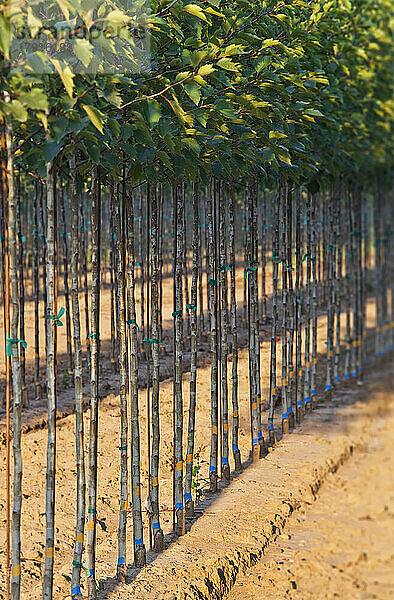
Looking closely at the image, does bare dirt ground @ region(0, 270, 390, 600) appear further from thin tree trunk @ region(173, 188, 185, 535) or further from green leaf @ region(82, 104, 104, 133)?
green leaf @ region(82, 104, 104, 133)

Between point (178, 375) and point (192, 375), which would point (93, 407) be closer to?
point (178, 375)

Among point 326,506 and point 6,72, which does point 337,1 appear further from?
point 326,506

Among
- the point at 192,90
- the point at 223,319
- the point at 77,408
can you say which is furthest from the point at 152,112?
the point at 223,319

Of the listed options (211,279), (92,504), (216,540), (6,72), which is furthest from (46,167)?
(216,540)

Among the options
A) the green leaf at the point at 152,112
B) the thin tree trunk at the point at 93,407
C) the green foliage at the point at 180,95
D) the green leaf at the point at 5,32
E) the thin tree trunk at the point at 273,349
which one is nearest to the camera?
the green leaf at the point at 5,32

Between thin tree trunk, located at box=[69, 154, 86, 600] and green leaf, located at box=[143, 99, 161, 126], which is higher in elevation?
green leaf, located at box=[143, 99, 161, 126]

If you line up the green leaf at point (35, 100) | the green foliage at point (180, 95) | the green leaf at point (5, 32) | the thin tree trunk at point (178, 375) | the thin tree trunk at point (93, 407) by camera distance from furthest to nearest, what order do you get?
the thin tree trunk at point (178, 375) → the thin tree trunk at point (93, 407) → the green foliage at point (180, 95) → the green leaf at point (35, 100) → the green leaf at point (5, 32)

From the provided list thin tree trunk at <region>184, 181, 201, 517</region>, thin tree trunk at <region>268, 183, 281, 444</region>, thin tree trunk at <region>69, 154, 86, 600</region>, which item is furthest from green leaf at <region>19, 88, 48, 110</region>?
thin tree trunk at <region>268, 183, 281, 444</region>

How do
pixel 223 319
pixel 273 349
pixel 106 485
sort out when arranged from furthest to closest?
1. pixel 273 349
2. pixel 106 485
3. pixel 223 319

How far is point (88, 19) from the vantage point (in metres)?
2.03

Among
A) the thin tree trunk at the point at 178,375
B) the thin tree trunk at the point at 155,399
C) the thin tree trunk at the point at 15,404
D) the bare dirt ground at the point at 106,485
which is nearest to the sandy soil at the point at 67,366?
the bare dirt ground at the point at 106,485

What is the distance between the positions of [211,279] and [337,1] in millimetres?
2770

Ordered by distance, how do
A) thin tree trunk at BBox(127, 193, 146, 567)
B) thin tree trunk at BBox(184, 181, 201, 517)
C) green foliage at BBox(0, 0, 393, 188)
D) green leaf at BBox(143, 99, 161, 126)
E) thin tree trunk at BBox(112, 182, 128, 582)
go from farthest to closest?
thin tree trunk at BBox(184, 181, 201, 517)
thin tree trunk at BBox(127, 193, 146, 567)
thin tree trunk at BBox(112, 182, 128, 582)
green leaf at BBox(143, 99, 161, 126)
green foliage at BBox(0, 0, 393, 188)

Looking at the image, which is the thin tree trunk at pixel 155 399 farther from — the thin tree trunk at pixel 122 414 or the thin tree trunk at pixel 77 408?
the thin tree trunk at pixel 77 408
